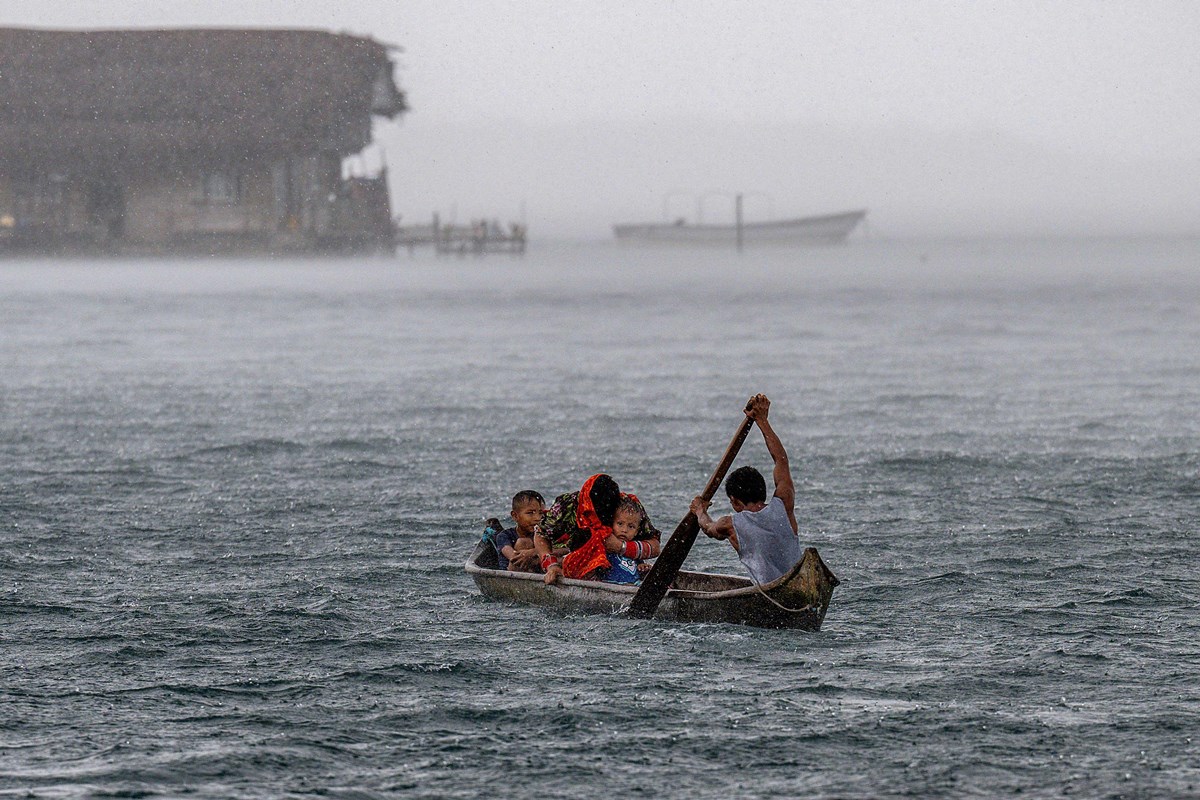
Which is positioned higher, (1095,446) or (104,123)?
(104,123)

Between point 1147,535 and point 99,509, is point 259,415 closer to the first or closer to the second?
point 99,509

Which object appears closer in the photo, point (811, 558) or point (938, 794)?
point (938, 794)

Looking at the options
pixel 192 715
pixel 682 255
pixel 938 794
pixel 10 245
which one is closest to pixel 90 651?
pixel 192 715

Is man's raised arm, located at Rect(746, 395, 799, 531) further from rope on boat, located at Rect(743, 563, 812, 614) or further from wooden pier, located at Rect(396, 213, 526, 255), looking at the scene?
wooden pier, located at Rect(396, 213, 526, 255)

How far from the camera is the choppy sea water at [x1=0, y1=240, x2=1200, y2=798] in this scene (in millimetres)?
7594

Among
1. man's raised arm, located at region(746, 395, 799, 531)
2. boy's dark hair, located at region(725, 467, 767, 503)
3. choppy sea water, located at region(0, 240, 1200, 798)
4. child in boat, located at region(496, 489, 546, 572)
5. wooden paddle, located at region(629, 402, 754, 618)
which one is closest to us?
choppy sea water, located at region(0, 240, 1200, 798)

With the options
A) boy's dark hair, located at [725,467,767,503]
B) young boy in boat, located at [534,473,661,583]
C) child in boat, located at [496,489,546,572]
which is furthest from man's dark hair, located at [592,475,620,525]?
boy's dark hair, located at [725,467,767,503]

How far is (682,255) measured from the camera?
155 m

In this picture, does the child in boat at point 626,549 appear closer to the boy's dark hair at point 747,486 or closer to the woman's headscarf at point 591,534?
the woman's headscarf at point 591,534

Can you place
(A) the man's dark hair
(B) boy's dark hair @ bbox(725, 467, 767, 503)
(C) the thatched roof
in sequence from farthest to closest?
(C) the thatched roof < (A) the man's dark hair < (B) boy's dark hair @ bbox(725, 467, 767, 503)

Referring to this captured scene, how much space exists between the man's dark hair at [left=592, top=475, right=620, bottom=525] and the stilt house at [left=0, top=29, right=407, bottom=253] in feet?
201

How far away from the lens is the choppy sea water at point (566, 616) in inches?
299

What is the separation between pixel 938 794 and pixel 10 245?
3019 inches

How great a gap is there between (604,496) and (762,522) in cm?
116
